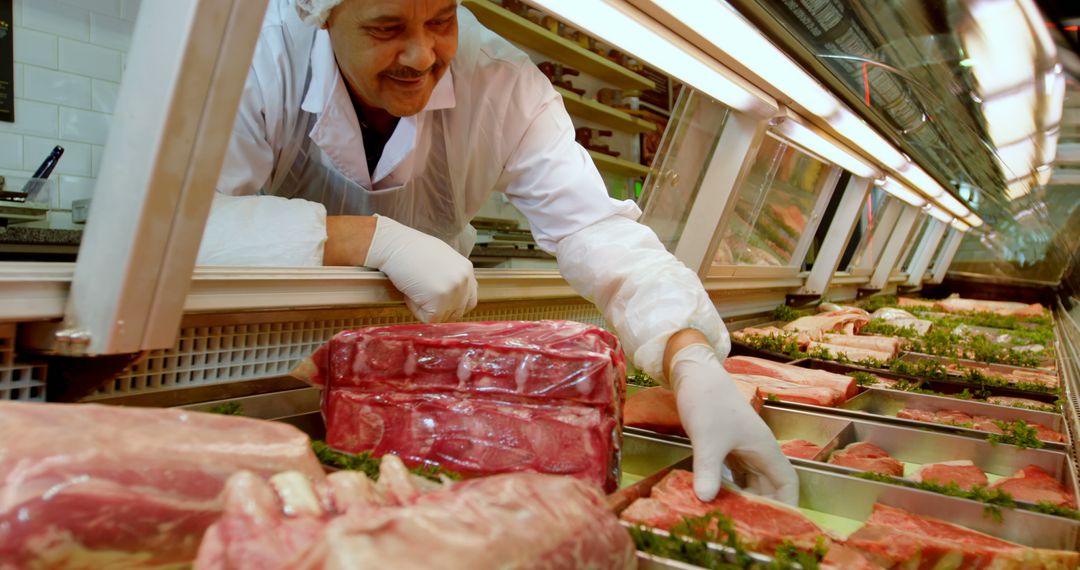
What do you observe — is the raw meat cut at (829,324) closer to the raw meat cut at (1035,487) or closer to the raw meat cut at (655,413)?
the raw meat cut at (1035,487)

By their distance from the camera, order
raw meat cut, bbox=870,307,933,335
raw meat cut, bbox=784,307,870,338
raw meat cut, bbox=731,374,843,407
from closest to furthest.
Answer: raw meat cut, bbox=731,374,843,407 < raw meat cut, bbox=784,307,870,338 < raw meat cut, bbox=870,307,933,335

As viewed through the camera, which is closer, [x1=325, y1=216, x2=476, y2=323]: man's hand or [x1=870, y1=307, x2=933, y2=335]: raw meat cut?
[x1=325, y1=216, x2=476, y2=323]: man's hand

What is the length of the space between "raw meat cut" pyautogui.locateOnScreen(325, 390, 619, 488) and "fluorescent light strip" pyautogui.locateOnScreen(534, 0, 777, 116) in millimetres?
967

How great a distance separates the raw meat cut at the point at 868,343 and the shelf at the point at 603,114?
323 cm

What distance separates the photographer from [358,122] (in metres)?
2.24

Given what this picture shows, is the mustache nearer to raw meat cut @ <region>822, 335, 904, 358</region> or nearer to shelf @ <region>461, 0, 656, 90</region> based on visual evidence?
raw meat cut @ <region>822, 335, 904, 358</region>

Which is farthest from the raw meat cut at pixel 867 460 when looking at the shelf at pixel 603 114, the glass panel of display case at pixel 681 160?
the shelf at pixel 603 114

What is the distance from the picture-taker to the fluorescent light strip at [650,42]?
188 cm

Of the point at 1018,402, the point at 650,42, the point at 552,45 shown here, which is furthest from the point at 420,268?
the point at 552,45

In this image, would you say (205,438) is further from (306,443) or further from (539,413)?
(539,413)

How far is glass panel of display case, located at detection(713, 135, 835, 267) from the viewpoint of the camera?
438 centimetres

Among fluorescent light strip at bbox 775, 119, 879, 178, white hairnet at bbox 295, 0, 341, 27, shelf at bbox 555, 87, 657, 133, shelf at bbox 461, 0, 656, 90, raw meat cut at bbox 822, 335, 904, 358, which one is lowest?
raw meat cut at bbox 822, 335, 904, 358

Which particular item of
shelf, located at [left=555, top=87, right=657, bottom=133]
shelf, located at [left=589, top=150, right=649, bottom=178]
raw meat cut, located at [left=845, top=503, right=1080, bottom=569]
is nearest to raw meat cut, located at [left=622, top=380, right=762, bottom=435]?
raw meat cut, located at [left=845, top=503, right=1080, bottom=569]

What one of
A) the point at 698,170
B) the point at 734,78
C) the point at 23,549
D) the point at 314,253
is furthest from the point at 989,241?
the point at 23,549
